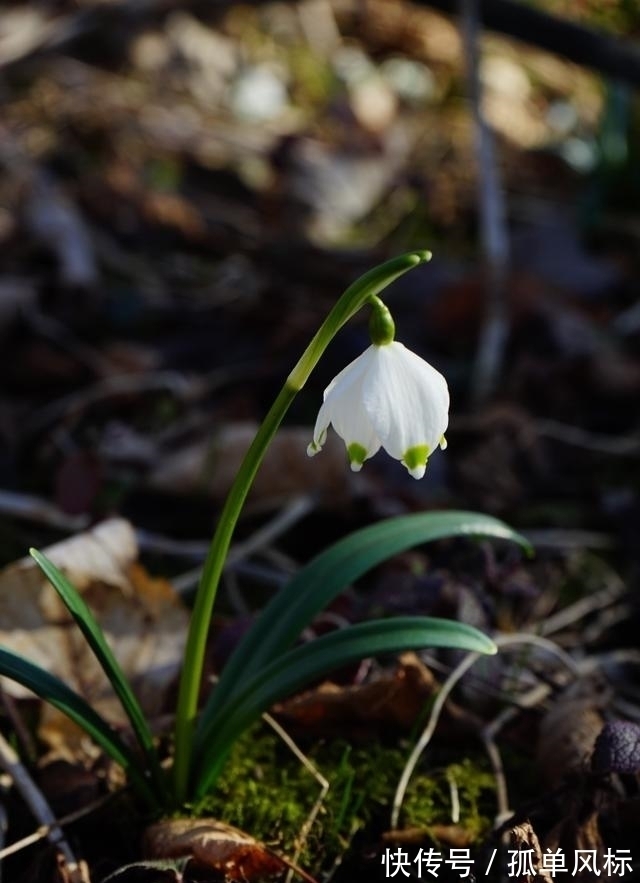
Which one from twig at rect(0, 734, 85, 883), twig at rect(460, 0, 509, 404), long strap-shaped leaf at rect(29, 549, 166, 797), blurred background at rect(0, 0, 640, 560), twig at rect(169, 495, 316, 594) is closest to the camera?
long strap-shaped leaf at rect(29, 549, 166, 797)

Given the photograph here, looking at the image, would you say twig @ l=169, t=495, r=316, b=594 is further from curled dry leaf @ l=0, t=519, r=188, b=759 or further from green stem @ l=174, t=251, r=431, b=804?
green stem @ l=174, t=251, r=431, b=804

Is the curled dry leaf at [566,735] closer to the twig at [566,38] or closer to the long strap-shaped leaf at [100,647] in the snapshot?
the long strap-shaped leaf at [100,647]

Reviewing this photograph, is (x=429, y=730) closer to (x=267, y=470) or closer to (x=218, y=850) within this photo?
(x=218, y=850)

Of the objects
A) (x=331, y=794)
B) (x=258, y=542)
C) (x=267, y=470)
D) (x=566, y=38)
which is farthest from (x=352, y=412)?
(x=566, y=38)

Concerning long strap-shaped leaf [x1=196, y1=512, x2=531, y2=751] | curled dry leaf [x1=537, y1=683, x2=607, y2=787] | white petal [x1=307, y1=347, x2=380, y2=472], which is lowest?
curled dry leaf [x1=537, y1=683, x2=607, y2=787]

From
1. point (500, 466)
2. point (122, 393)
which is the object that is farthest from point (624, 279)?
point (122, 393)

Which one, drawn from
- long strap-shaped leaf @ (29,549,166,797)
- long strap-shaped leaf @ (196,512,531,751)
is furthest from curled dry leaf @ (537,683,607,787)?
long strap-shaped leaf @ (29,549,166,797)

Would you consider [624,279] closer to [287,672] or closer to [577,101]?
[577,101]
